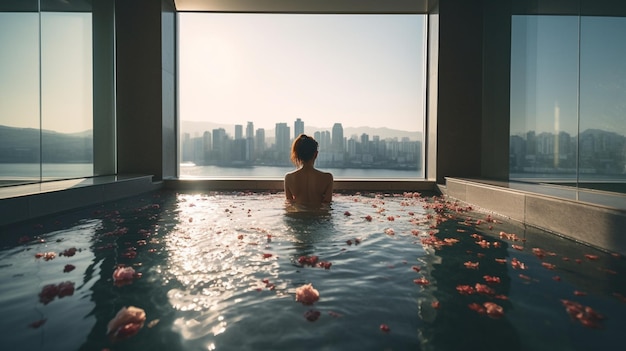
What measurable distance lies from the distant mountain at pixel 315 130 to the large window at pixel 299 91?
0.03m

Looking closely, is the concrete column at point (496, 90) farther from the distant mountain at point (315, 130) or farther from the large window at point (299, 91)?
the distant mountain at point (315, 130)

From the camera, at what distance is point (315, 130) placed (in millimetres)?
9391

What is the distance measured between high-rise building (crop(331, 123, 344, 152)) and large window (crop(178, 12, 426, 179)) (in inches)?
1.0

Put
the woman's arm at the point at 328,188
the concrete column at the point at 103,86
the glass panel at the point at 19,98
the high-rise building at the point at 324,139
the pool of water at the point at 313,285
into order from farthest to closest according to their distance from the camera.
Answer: the high-rise building at the point at 324,139, the concrete column at the point at 103,86, the glass panel at the point at 19,98, the woman's arm at the point at 328,188, the pool of water at the point at 313,285

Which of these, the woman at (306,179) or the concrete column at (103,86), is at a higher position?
the concrete column at (103,86)

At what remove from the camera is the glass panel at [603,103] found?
4.55m

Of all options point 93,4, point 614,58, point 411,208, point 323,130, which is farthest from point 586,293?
point 93,4

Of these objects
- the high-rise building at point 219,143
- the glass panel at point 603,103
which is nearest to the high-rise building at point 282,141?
the high-rise building at point 219,143

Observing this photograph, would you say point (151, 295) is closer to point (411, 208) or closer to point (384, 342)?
point (384, 342)

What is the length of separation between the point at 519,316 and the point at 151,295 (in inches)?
79.5

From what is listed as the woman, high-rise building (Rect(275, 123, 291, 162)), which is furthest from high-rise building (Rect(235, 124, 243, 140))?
the woman

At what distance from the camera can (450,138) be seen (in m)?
7.93

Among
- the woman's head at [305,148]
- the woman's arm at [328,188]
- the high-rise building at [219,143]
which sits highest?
the high-rise building at [219,143]


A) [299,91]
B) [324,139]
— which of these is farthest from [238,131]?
[324,139]
